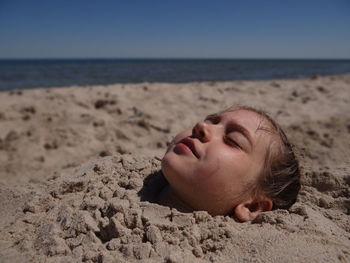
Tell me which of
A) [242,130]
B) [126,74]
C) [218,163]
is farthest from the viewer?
[126,74]

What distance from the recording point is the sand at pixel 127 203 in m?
1.38

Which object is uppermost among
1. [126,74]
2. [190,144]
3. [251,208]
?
[190,144]

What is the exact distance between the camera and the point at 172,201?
1766 mm

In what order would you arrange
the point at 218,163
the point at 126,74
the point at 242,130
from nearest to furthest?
the point at 218,163
the point at 242,130
the point at 126,74

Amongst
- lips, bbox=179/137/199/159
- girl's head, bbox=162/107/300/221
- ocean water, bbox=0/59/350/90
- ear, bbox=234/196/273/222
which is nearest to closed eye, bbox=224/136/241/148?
girl's head, bbox=162/107/300/221

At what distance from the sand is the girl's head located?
0.11 metres

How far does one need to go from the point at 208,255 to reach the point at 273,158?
639mm

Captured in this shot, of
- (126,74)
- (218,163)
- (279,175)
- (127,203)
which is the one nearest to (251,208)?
(279,175)

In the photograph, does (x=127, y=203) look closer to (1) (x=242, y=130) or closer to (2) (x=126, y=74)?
(1) (x=242, y=130)

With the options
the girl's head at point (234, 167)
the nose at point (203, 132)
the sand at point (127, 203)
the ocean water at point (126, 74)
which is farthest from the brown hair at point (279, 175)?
the ocean water at point (126, 74)

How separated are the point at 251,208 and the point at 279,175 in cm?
22

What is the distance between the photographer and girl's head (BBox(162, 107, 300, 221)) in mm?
1628

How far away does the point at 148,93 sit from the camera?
5457mm

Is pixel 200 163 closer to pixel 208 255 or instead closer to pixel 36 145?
pixel 208 255
